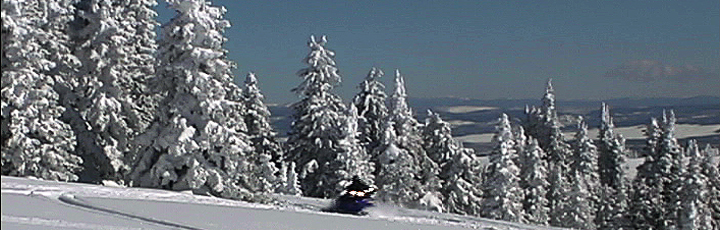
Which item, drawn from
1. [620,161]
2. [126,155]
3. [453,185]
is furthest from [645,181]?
[126,155]

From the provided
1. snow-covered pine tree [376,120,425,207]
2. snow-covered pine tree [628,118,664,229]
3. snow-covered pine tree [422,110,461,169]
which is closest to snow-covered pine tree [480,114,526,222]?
snow-covered pine tree [422,110,461,169]

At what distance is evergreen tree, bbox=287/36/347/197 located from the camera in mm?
43844

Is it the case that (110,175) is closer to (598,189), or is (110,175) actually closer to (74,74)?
(74,74)

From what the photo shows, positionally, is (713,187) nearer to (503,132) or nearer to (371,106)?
(503,132)

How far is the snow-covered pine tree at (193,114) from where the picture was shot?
91.2 feet

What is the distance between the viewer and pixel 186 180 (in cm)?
2780

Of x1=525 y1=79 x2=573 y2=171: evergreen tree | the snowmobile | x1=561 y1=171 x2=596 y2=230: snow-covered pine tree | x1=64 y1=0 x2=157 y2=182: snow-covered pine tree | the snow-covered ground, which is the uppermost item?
x1=525 y1=79 x2=573 y2=171: evergreen tree

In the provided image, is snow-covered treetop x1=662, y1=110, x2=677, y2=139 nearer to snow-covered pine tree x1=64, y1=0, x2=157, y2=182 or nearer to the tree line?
the tree line

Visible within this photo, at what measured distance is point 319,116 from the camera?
43.9 meters

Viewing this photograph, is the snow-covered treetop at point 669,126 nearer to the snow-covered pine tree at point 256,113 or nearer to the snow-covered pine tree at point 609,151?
the snow-covered pine tree at point 609,151

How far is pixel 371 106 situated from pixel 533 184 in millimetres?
14818

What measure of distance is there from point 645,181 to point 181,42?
154 ft

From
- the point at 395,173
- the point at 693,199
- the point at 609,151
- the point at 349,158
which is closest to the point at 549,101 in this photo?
the point at 609,151

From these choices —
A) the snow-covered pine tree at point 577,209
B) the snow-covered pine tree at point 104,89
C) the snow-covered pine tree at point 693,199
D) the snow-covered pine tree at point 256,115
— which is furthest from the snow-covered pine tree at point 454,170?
the snow-covered pine tree at point 104,89
